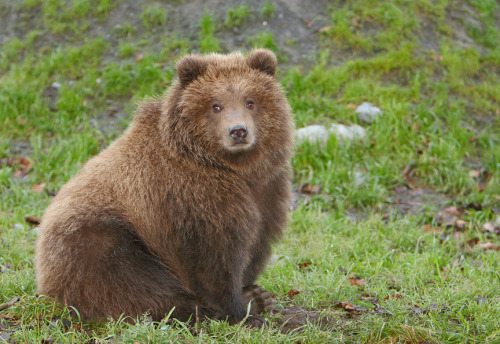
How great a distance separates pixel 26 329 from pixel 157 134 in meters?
1.71

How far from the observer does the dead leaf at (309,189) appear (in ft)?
25.7

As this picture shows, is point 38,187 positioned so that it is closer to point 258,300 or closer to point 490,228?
point 258,300

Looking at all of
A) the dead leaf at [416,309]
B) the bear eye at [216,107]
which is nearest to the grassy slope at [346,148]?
the dead leaf at [416,309]

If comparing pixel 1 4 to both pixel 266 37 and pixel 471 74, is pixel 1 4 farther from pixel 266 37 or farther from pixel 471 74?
pixel 471 74

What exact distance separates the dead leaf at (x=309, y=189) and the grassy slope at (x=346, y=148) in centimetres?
9

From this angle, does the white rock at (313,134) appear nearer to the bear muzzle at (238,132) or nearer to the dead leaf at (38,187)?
the dead leaf at (38,187)

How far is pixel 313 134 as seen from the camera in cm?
833

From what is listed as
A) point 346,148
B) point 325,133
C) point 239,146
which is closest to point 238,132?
point 239,146

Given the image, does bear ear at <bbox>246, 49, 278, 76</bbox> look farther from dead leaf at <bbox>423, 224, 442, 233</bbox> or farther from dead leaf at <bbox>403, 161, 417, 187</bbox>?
dead leaf at <bbox>403, 161, 417, 187</bbox>

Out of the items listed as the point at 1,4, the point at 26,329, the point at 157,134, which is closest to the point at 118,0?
the point at 1,4

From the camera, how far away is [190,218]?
13.7 ft

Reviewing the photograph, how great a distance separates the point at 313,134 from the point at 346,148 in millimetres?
522

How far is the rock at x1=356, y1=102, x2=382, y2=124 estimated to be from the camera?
28.4 ft

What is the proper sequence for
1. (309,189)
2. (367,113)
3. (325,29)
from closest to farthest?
(309,189) → (367,113) → (325,29)
